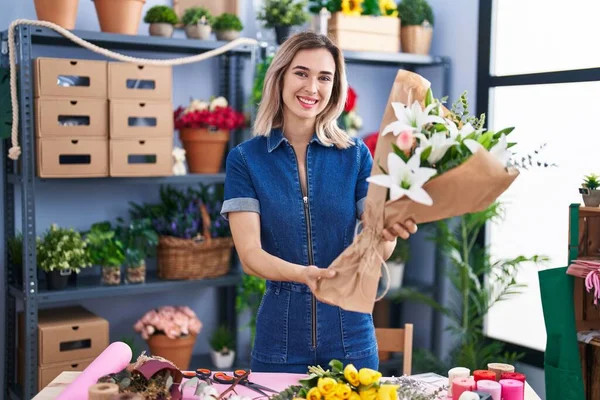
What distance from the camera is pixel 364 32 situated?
4.13m

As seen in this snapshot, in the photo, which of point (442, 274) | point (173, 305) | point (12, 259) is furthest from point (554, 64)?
point (12, 259)

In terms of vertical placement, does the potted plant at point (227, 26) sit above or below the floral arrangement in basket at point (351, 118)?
above

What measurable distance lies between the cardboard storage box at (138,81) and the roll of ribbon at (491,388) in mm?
2182

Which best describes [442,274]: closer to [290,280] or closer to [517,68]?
[517,68]

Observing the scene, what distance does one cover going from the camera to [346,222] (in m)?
2.24

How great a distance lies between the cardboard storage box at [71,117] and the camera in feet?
10.9

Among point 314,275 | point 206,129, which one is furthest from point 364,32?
point 314,275

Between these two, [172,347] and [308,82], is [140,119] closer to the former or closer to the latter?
[172,347]

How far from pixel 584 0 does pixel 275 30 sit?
1479 millimetres

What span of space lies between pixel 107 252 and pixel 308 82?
172cm

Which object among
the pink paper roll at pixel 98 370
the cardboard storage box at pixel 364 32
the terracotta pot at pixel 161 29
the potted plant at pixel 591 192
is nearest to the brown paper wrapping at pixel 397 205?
the pink paper roll at pixel 98 370

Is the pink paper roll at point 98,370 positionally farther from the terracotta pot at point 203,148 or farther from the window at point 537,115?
the window at point 537,115

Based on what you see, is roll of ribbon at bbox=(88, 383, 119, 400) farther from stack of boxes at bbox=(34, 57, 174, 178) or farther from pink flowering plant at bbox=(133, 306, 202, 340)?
pink flowering plant at bbox=(133, 306, 202, 340)

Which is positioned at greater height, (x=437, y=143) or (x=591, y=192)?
(x=437, y=143)
